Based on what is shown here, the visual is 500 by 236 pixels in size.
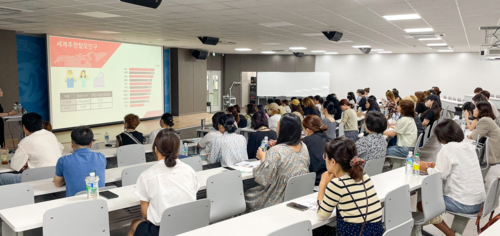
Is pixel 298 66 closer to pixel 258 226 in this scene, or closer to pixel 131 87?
pixel 131 87

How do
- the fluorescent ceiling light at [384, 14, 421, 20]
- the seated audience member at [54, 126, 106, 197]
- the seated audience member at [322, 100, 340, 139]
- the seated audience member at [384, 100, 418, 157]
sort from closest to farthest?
1. the seated audience member at [54, 126, 106, 197]
2. the seated audience member at [384, 100, 418, 157]
3. the fluorescent ceiling light at [384, 14, 421, 20]
4. the seated audience member at [322, 100, 340, 139]

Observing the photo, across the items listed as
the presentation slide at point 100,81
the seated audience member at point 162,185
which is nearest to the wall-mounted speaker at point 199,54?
the presentation slide at point 100,81

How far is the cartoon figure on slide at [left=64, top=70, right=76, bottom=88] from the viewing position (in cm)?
1127

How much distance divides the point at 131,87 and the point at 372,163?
37.6 ft

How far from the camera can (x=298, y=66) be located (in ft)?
65.1

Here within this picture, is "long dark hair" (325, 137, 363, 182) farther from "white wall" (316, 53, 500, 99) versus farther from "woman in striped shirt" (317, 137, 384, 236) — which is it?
"white wall" (316, 53, 500, 99)

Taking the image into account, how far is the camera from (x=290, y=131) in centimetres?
354

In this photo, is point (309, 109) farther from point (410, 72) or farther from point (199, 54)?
point (410, 72)

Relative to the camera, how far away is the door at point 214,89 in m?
19.4

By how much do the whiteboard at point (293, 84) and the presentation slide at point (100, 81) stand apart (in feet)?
20.6

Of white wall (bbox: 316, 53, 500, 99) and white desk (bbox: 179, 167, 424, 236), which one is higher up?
white wall (bbox: 316, 53, 500, 99)

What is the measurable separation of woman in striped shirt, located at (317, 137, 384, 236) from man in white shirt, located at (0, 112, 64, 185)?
125 inches

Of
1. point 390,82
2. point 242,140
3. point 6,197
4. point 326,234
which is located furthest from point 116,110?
point 390,82

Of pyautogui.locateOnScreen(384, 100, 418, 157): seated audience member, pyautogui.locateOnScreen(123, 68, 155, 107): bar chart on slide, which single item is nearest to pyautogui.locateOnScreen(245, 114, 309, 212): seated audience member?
pyautogui.locateOnScreen(384, 100, 418, 157): seated audience member
